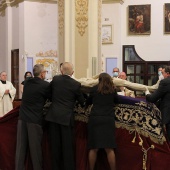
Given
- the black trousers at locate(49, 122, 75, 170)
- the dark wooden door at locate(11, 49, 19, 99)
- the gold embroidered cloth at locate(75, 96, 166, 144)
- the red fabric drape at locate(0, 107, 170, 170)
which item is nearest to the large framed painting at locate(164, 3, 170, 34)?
the dark wooden door at locate(11, 49, 19, 99)

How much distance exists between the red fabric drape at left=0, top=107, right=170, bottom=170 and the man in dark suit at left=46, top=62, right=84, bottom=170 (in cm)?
21

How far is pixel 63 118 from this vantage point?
519cm

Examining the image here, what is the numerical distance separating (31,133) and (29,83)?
77 cm

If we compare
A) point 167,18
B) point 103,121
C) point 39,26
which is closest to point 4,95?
point 39,26

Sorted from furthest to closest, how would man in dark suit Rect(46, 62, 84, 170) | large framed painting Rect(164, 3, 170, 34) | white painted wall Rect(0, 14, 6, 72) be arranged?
1. white painted wall Rect(0, 14, 6, 72)
2. large framed painting Rect(164, 3, 170, 34)
3. man in dark suit Rect(46, 62, 84, 170)

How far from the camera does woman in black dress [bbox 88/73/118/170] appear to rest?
5.08 m

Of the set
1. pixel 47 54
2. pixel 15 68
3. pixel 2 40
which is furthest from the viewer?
pixel 2 40

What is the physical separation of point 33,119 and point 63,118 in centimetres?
50

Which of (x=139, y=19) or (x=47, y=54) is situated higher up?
(x=139, y=19)

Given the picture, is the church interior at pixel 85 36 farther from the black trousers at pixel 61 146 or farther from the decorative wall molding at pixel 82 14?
the black trousers at pixel 61 146

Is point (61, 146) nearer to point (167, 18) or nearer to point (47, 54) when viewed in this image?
point (47, 54)

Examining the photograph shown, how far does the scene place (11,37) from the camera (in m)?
14.7

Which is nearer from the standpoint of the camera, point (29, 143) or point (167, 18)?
point (29, 143)

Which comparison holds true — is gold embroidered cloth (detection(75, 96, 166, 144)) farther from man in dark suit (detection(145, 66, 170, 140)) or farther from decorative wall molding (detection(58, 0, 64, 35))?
decorative wall molding (detection(58, 0, 64, 35))
